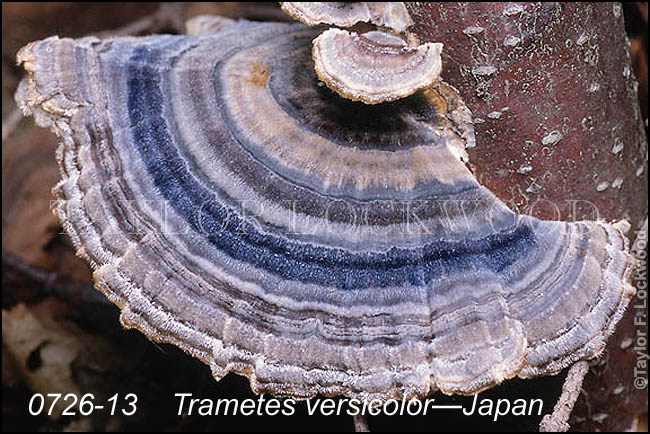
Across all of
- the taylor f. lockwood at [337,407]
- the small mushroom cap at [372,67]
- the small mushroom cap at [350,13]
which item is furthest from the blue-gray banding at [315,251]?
the taylor f. lockwood at [337,407]

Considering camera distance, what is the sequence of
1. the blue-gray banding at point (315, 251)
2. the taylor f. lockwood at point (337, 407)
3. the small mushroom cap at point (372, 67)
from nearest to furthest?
1. the small mushroom cap at point (372, 67)
2. the blue-gray banding at point (315, 251)
3. the taylor f. lockwood at point (337, 407)

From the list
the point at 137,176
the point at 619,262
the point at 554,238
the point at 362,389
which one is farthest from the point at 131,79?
the point at 619,262

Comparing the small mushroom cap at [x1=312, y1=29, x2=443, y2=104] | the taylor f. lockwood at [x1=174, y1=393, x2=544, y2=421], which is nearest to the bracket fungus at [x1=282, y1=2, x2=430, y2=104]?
the small mushroom cap at [x1=312, y1=29, x2=443, y2=104]

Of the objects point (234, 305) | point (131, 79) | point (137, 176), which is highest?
point (131, 79)

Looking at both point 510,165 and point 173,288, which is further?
point 510,165

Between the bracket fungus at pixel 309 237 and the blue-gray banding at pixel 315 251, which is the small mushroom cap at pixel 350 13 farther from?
the blue-gray banding at pixel 315 251

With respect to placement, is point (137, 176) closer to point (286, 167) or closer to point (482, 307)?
point (286, 167)
